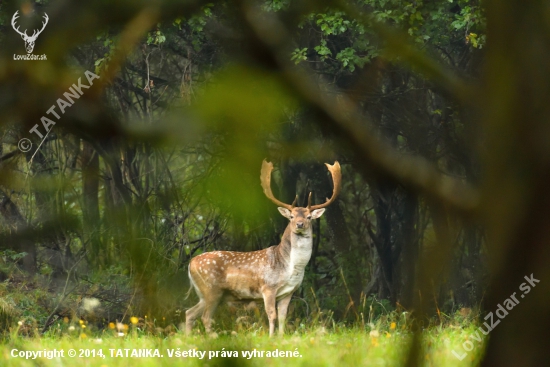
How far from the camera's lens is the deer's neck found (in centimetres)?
913

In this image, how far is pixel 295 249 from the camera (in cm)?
920

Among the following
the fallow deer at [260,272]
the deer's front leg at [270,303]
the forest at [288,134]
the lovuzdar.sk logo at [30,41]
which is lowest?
the deer's front leg at [270,303]

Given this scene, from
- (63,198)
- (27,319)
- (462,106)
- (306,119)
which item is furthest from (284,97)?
(27,319)

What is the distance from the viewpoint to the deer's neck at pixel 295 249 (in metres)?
9.13

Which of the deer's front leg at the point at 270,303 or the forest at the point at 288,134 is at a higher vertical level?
the forest at the point at 288,134

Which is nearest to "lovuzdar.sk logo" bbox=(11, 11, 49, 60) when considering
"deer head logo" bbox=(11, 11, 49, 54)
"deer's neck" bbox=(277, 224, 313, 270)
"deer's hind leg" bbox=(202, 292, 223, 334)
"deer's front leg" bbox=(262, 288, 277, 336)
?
"deer head logo" bbox=(11, 11, 49, 54)

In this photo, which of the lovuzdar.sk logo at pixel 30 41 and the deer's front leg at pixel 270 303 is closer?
the lovuzdar.sk logo at pixel 30 41

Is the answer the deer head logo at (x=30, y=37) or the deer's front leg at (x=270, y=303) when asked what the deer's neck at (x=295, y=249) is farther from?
the deer head logo at (x=30, y=37)

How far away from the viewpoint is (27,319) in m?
8.73

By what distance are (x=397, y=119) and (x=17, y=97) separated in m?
0.33

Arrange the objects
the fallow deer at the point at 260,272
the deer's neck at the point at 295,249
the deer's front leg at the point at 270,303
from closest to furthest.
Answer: the deer's front leg at the point at 270,303, the fallow deer at the point at 260,272, the deer's neck at the point at 295,249

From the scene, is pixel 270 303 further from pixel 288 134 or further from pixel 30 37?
pixel 30 37

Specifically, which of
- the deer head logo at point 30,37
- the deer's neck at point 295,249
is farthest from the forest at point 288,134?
the deer's neck at point 295,249
